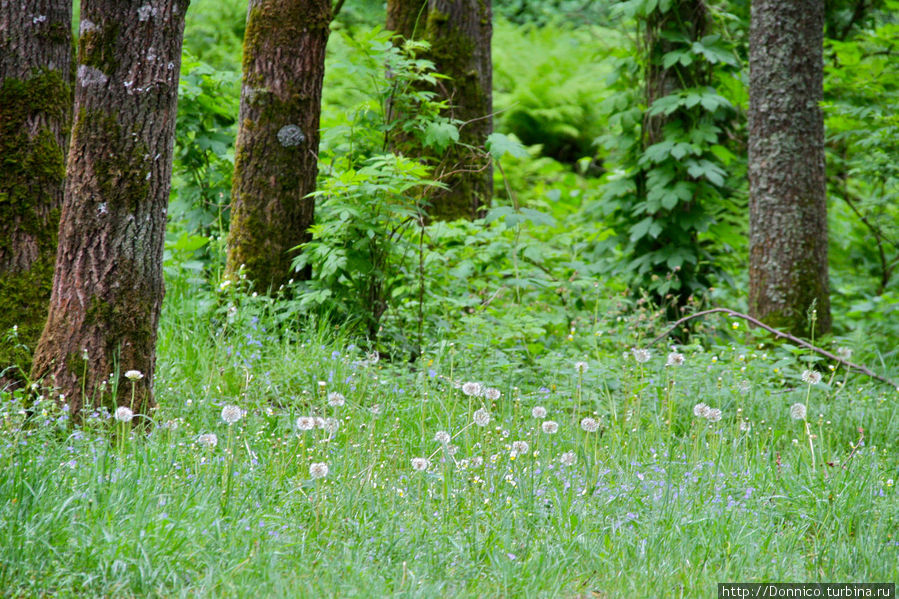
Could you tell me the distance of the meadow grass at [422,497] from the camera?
7.48ft

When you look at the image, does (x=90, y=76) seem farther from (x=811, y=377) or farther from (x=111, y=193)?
(x=811, y=377)

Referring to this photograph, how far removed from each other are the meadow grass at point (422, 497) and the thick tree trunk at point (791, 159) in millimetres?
1740

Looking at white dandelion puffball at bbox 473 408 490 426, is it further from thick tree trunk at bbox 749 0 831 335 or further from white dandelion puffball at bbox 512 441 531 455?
thick tree trunk at bbox 749 0 831 335

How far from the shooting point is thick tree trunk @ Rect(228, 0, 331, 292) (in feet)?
16.8

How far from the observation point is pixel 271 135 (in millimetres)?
5133

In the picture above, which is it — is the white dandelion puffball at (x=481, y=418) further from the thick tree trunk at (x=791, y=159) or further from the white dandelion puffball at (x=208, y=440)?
the thick tree trunk at (x=791, y=159)

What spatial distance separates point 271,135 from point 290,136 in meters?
0.13

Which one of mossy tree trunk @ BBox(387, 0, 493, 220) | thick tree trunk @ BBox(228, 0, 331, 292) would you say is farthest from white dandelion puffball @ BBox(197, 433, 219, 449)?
mossy tree trunk @ BBox(387, 0, 493, 220)

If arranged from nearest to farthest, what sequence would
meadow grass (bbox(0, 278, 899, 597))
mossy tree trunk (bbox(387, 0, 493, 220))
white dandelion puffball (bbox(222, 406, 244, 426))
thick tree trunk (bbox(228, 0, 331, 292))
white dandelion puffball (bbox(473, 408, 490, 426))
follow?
1. meadow grass (bbox(0, 278, 899, 597))
2. white dandelion puffball (bbox(222, 406, 244, 426))
3. white dandelion puffball (bbox(473, 408, 490, 426))
4. thick tree trunk (bbox(228, 0, 331, 292))
5. mossy tree trunk (bbox(387, 0, 493, 220))

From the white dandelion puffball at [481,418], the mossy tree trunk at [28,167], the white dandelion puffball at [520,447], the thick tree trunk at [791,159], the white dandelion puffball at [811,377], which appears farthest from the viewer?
the thick tree trunk at [791,159]

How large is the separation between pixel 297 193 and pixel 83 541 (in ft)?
10.9

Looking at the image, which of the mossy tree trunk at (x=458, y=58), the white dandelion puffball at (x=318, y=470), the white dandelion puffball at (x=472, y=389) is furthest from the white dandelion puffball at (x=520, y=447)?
the mossy tree trunk at (x=458, y=58)

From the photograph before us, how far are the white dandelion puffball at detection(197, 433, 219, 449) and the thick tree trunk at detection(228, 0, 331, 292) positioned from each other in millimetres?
2154

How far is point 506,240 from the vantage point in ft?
19.1
